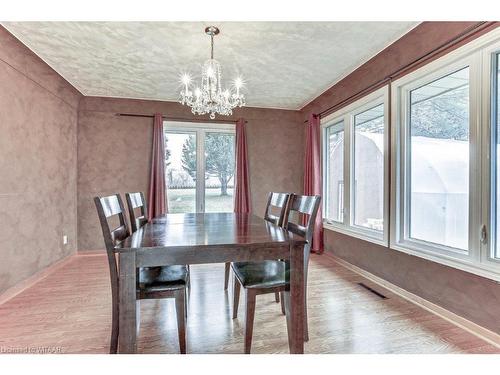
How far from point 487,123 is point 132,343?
261cm

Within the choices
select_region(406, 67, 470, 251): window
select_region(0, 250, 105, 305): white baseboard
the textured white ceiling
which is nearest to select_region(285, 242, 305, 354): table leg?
select_region(406, 67, 470, 251): window

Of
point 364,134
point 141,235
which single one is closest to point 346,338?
point 141,235

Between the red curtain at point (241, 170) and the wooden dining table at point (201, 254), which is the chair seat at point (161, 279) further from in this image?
the red curtain at point (241, 170)

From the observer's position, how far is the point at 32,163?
283 centimetres

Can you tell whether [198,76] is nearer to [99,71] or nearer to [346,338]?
[99,71]

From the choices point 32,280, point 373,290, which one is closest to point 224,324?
point 373,290

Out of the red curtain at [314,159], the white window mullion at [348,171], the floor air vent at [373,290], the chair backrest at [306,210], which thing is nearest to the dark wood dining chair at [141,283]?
the chair backrest at [306,210]

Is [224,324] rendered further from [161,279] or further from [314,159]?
[314,159]

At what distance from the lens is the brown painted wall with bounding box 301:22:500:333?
1.79 meters

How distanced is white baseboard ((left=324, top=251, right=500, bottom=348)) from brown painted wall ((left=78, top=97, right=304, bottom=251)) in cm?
222

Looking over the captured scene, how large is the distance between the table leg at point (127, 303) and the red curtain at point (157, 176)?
286cm

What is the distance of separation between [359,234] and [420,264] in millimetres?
876
